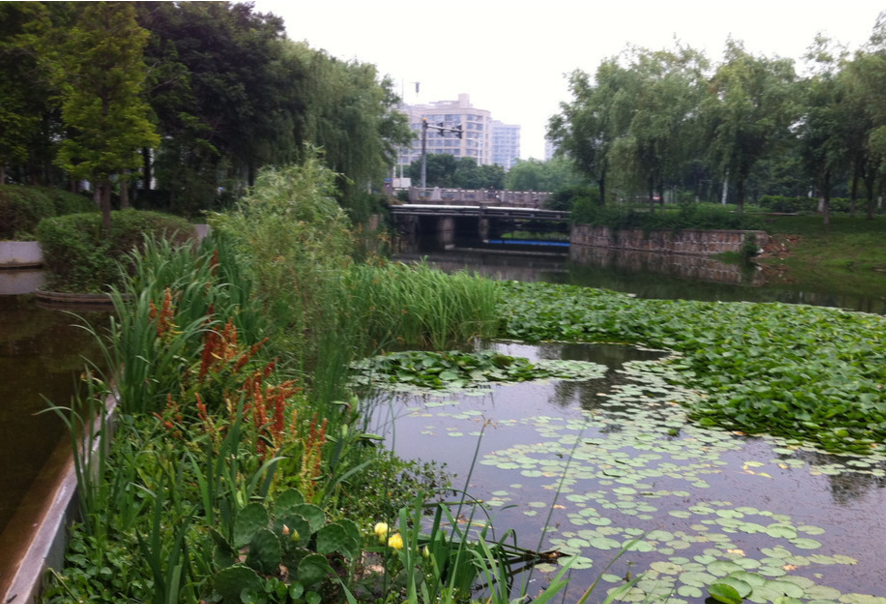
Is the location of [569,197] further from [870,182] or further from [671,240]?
[870,182]

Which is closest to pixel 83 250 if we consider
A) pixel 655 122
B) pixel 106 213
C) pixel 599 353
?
pixel 106 213

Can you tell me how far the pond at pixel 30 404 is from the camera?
12.2ft

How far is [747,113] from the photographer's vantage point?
32938 mm

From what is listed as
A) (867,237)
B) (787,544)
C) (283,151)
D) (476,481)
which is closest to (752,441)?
(787,544)

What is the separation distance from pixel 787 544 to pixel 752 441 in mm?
1829

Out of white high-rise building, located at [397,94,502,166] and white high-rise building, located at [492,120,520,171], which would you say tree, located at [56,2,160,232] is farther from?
white high-rise building, located at [492,120,520,171]

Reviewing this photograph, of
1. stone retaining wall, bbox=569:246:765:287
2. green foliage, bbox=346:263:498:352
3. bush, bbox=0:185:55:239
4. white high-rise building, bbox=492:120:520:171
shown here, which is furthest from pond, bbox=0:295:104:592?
white high-rise building, bbox=492:120:520:171

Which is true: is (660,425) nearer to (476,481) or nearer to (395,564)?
(476,481)

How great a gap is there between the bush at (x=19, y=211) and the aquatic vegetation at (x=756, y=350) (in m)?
9.98

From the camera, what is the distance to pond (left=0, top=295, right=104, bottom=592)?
12.2ft

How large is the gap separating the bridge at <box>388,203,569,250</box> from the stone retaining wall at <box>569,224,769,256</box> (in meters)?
3.61

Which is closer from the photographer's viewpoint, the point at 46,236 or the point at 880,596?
the point at 880,596

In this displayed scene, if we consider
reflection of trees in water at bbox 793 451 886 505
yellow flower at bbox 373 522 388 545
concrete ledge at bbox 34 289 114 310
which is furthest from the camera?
concrete ledge at bbox 34 289 114 310

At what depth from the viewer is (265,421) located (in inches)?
126
